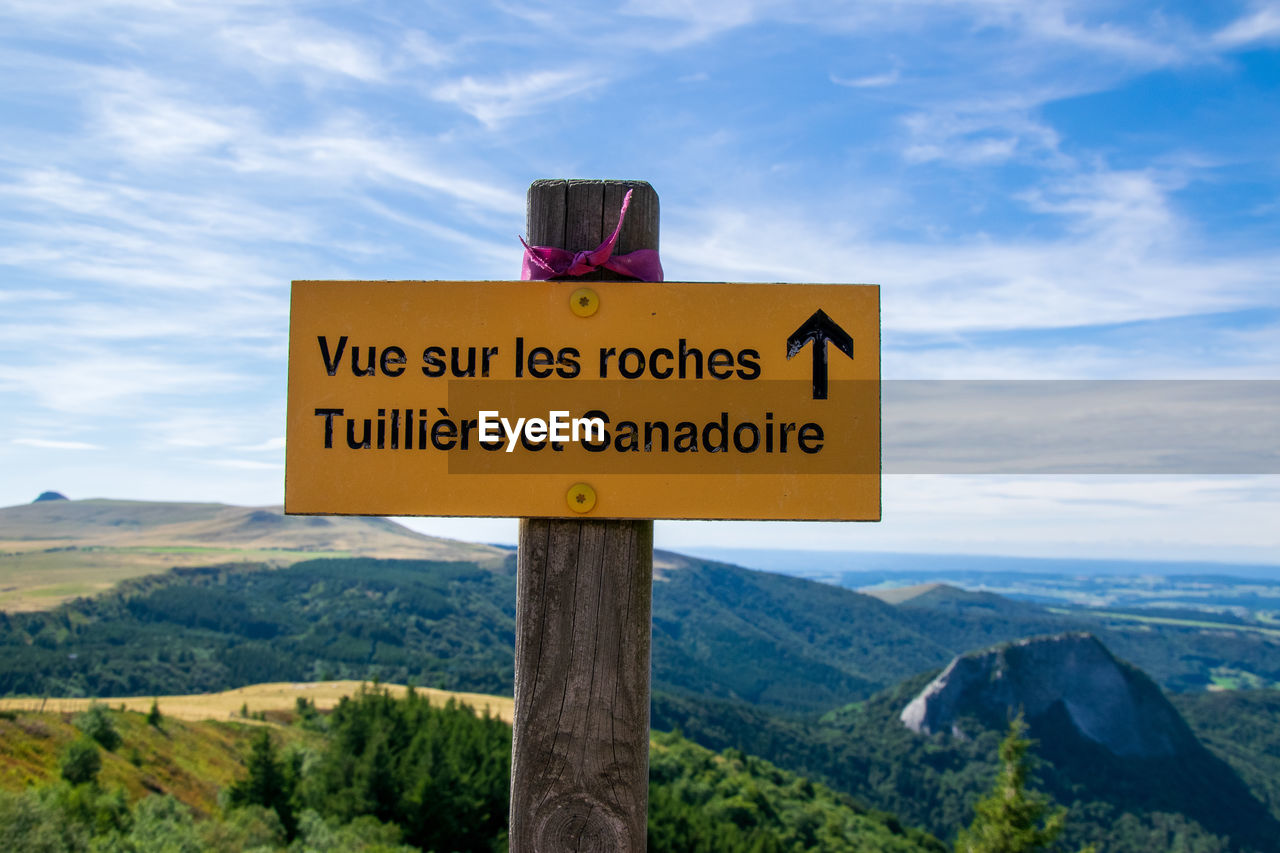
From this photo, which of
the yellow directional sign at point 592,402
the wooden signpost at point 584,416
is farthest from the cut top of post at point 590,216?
the yellow directional sign at point 592,402

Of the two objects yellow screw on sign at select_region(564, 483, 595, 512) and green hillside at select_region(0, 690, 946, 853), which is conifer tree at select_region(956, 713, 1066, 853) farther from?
yellow screw on sign at select_region(564, 483, 595, 512)

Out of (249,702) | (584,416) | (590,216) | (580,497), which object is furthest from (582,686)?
(249,702)

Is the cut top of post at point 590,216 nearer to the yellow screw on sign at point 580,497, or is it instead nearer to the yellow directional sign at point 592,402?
the yellow directional sign at point 592,402

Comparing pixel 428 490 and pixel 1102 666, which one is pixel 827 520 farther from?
pixel 1102 666

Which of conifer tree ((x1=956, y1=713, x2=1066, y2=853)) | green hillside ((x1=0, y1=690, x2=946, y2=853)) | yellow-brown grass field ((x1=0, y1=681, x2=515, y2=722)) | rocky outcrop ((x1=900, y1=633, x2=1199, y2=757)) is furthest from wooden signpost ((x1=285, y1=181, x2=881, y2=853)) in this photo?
rocky outcrop ((x1=900, y1=633, x2=1199, y2=757))

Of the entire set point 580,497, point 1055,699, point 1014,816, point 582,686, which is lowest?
point 1055,699

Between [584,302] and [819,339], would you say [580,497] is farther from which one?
[819,339]

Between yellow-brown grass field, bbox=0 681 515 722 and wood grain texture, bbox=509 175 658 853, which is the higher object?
wood grain texture, bbox=509 175 658 853
